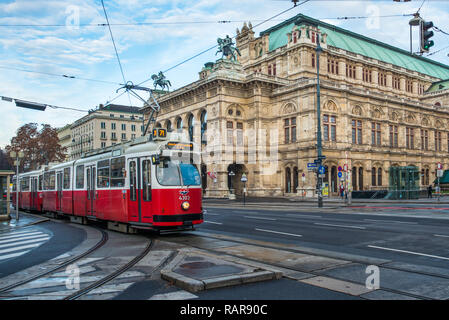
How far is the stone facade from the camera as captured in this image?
168ft

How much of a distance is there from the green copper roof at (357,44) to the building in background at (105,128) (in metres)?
40.4

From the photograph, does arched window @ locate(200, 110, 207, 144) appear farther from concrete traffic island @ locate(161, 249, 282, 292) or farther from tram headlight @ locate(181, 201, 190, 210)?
concrete traffic island @ locate(161, 249, 282, 292)

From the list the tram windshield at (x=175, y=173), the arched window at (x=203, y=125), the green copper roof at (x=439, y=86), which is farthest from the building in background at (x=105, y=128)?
the tram windshield at (x=175, y=173)

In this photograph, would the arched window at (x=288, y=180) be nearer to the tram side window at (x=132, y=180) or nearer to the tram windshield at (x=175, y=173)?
the tram windshield at (x=175, y=173)

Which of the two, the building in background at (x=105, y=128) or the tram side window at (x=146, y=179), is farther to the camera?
the building in background at (x=105, y=128)

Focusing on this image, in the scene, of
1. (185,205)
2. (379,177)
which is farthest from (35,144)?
(185,205)

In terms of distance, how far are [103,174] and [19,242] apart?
4.14 meters

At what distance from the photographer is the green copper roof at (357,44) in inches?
2435

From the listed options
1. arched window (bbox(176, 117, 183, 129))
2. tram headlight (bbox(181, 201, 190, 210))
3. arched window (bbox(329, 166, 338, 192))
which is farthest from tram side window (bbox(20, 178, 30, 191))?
arched window (bbox(329, 166, 338, 192))

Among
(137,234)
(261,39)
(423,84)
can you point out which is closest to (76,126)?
(261,39)

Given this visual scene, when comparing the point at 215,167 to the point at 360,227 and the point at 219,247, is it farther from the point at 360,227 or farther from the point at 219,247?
the point at 219,247

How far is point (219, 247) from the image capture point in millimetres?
11609

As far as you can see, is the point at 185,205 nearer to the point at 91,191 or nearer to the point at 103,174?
the point at 103,174

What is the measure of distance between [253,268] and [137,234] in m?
8.46
